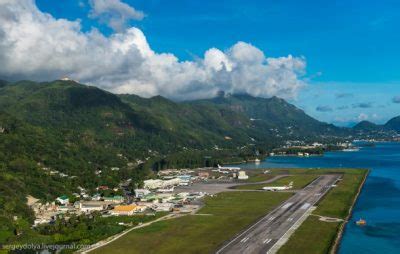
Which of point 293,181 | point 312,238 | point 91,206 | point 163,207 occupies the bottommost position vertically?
point 312,238

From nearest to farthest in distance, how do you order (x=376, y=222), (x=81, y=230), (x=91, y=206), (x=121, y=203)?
(x=81, y=230) → (x=376, y=222) → (x=91, y=206) → (x=121, y=203)

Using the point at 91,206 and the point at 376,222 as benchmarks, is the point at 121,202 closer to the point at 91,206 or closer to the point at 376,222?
the point at 91,206

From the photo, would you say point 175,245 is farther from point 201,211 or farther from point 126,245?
point 201,211

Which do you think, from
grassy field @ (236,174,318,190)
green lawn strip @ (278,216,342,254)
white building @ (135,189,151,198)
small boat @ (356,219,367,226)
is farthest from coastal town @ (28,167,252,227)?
small boat @ (356,219,367,226)

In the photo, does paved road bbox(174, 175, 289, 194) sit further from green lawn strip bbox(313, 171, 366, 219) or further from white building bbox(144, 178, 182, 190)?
green lawn strip bbox(313, 171, 366, 219)

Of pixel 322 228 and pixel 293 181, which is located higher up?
pixel 293 181

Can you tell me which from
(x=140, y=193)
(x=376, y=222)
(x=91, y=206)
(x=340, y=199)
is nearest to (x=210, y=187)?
(x=140, y=193)
